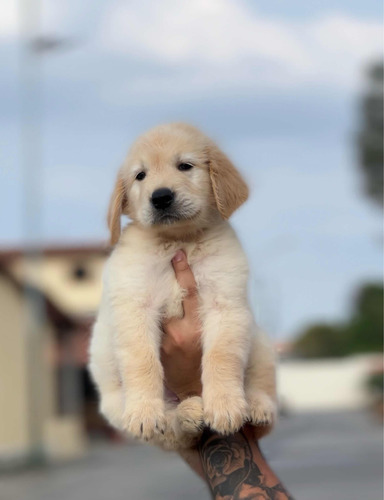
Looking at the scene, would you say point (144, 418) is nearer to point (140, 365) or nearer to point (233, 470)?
point (140, 365)

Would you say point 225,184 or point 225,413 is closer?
point 225,413

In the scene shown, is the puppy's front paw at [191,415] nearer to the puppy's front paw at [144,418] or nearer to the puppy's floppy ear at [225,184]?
the puppy's front paw at [144,418]

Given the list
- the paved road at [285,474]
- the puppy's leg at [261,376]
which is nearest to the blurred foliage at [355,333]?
the paved road at [285,474]

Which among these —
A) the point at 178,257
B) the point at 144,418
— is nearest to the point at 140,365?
the point at 144,418

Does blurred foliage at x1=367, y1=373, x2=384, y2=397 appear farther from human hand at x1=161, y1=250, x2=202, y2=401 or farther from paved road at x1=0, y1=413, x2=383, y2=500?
human hand at x1=161, y1=250, x2=202, y2=401

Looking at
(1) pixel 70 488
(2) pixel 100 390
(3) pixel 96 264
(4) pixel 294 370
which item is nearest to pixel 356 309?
(3) pixel 96 264

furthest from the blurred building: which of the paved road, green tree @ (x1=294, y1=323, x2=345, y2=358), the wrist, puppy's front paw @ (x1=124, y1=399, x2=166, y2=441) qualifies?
puppy's front paw @ (x1=124, y1=399, x2=166, y2=441)
